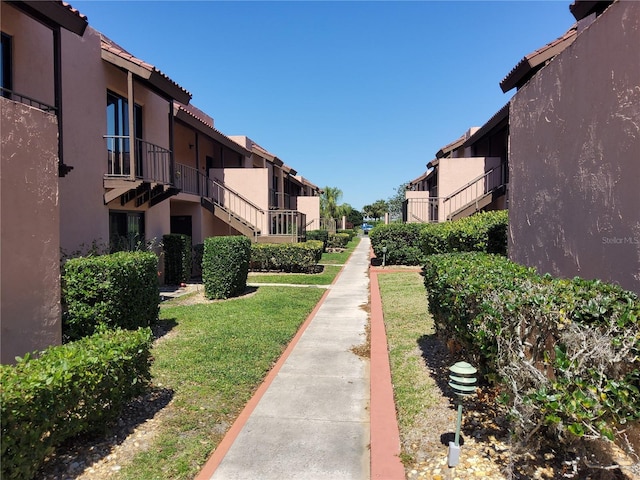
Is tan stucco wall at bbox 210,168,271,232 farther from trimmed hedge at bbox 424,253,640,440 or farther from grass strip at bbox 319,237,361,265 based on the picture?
trimmed hedge at bbox 424,253,640,440

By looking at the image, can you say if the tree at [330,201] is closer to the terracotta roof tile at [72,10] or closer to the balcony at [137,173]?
the balcony at [137,173]

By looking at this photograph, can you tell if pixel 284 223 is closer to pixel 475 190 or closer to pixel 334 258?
pixel 334 258

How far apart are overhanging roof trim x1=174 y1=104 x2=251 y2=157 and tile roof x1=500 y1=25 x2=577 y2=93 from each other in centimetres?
1009

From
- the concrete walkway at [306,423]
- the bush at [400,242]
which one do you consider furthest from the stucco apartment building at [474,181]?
the concrete walkway at [306,423]

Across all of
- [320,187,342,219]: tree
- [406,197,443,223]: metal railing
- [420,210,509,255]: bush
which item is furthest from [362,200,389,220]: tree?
[420,210,509,255]: bush

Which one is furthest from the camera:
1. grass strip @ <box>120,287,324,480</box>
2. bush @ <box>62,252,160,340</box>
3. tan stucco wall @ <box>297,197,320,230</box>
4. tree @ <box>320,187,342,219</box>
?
tree @ <box>320,187,342,219</box>

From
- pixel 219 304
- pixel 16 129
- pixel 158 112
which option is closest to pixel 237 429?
pixel 16 129

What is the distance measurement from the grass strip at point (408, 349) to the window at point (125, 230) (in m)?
6.65

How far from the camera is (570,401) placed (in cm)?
258

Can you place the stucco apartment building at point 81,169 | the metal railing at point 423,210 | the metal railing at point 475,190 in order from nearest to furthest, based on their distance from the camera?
the stucco apartment building at point 81,169 < the metal railing at point 475,190 < the metal railing at point 423,210

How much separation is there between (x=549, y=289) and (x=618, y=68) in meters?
2.23

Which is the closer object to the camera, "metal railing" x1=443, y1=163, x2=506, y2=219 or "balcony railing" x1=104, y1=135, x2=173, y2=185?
"balcony railing" x1=104, y1=135, x2=173, y2=185

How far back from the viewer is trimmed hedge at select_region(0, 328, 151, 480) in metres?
2.83

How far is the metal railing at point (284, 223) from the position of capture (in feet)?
58.1
